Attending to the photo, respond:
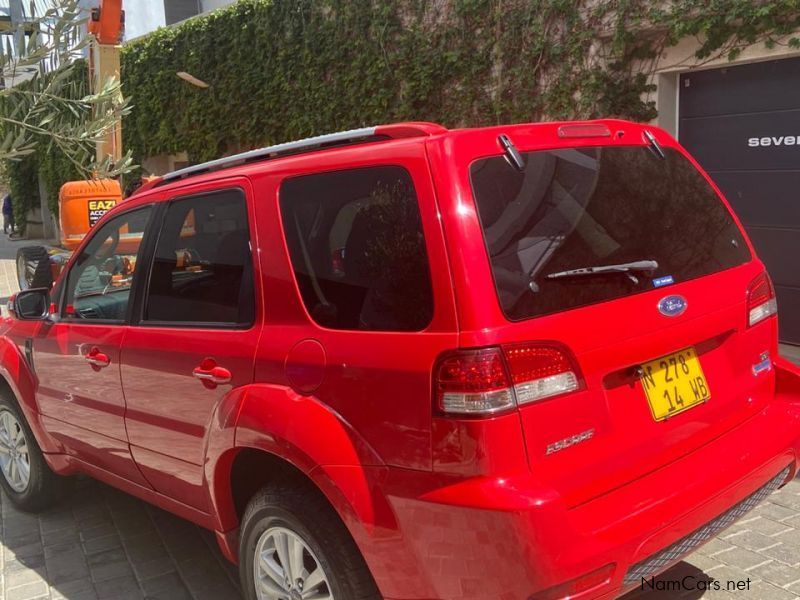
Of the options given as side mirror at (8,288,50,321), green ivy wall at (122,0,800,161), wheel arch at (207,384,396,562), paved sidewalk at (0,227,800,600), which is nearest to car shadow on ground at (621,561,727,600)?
paved sidewalk at (0,227,800,600)

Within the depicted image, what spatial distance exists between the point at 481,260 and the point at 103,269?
2538 mm

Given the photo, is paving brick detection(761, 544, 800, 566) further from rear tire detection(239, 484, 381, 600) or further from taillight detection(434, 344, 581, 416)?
rear tire detection(239, 484, 381, 600)

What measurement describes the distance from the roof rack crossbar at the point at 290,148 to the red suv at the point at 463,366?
0.05 ft

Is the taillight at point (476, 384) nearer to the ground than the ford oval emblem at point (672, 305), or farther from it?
nearer to the ground

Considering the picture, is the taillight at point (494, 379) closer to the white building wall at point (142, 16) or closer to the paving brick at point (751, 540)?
the paving brick at point (751, 540)

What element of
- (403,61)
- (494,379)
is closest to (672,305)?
(494,379)

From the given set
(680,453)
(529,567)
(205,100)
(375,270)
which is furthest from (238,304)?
(205,100)

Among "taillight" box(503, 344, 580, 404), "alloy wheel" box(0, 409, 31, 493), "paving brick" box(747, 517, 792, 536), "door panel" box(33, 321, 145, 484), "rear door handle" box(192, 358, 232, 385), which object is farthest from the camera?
"alloy wheel" box(0, 409, 31, 493)

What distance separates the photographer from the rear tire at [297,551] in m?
2.31

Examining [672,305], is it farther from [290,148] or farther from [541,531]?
[290,148]

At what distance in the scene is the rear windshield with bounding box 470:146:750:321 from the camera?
221cm

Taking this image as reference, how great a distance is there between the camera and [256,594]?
2709mm

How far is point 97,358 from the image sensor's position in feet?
11.4

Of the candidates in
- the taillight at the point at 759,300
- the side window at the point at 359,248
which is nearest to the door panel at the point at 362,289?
the side window at the point at 359,248
